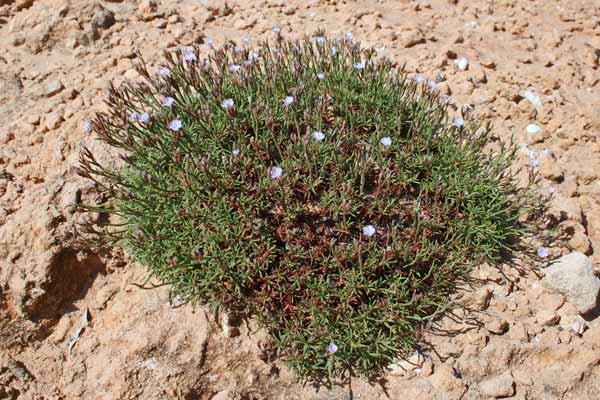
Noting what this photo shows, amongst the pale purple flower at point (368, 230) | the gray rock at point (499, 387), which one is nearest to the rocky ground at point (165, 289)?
the gray rock at point (499, 387)

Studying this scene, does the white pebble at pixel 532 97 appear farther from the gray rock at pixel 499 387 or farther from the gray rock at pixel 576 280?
the gray rock at pixel 499 387

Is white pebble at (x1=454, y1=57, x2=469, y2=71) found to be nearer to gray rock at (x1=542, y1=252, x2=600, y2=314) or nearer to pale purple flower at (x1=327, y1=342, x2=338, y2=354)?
gray rock at (x1=542, y1=252, x2=600, y2=314)

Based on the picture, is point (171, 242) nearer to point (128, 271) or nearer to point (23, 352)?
point (128, 271)

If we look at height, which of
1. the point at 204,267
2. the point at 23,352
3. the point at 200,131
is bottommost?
the point at 23,352

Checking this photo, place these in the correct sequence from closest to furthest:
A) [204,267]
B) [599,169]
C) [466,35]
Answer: [204,267]
[599,169]
[466,35]

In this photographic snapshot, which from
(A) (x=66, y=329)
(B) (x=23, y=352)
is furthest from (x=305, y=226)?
(B) (x=23, y=352)

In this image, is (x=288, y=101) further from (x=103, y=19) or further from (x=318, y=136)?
(x=103, y=19)

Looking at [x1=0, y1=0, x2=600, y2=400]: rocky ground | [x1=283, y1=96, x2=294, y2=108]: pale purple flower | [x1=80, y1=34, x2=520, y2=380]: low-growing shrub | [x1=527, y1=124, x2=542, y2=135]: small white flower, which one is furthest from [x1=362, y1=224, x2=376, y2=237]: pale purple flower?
[x1=527, y1=124, x2=542, y2=135]: small white flower

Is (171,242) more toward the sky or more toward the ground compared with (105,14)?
more toward the ground
